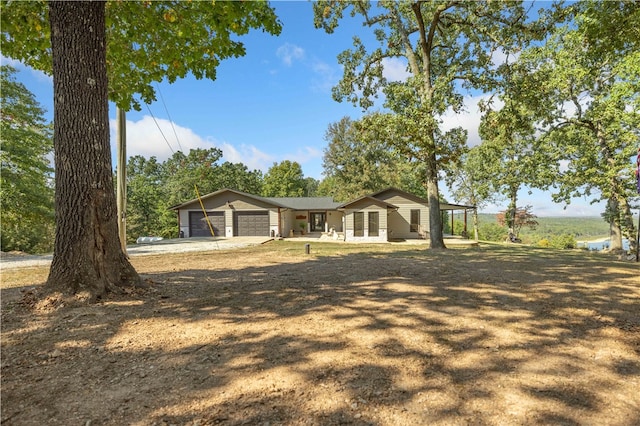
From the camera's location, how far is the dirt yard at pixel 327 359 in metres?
2.01

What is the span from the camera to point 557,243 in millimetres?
37062

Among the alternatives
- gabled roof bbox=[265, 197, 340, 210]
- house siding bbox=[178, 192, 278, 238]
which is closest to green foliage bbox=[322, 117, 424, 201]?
gabled roof bbox=[265, 197, 340, 210]

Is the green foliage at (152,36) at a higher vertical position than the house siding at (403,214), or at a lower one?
higher

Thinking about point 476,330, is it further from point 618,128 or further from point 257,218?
point 257,218

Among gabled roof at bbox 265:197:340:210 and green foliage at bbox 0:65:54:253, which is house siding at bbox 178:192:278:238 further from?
green foliage at bbox 0:65:54:253

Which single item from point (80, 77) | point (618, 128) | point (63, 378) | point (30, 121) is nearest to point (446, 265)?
point (63, 378)

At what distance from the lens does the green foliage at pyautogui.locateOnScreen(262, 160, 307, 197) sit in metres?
48.0

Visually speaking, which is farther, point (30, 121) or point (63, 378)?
point (30, 121)

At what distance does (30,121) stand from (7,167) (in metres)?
3.17

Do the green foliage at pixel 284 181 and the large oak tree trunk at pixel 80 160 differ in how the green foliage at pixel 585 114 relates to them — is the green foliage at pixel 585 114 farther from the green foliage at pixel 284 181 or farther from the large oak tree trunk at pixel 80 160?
the green foliage at pixel 284 181

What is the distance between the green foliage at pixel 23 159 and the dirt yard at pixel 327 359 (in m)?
16.3

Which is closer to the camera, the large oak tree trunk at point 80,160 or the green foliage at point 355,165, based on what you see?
the large oak tree trunk at point 80,160

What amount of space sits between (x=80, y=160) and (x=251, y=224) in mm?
22216

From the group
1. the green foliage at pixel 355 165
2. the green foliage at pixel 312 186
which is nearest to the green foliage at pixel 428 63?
the green foliage at pixel 355 165
